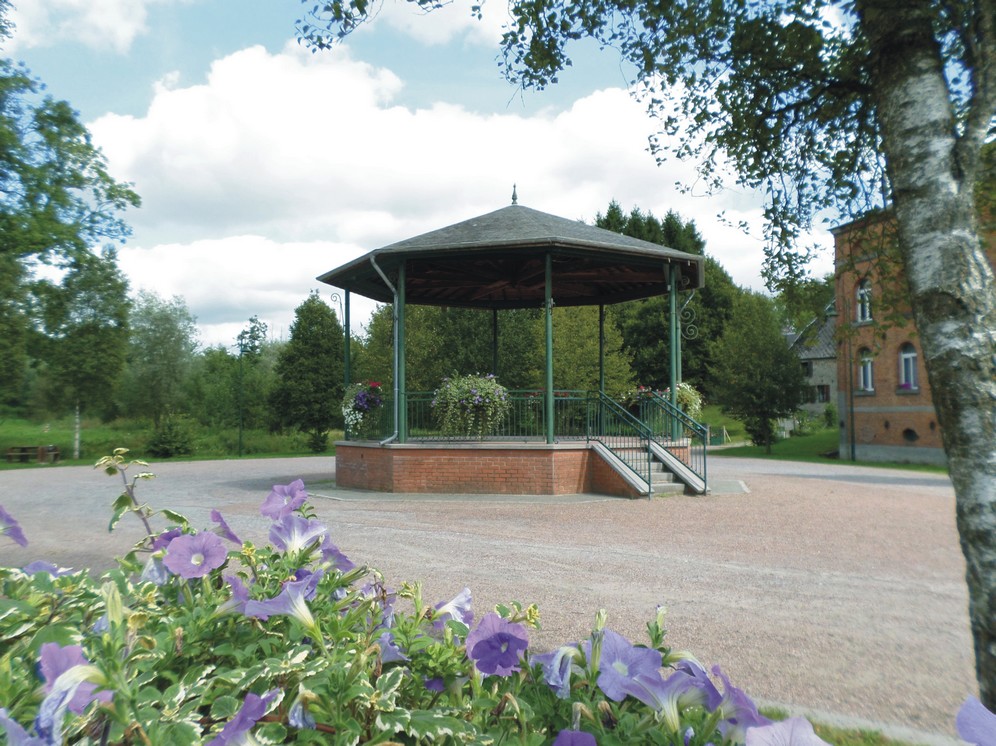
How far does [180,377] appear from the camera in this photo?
38.8 metres

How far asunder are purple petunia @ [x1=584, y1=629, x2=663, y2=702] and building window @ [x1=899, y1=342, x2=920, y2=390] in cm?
3005

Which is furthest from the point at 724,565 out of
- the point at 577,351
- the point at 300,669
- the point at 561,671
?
the point at 577,351

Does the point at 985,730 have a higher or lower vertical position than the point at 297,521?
lower

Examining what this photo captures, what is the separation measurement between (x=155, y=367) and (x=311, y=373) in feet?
30.9

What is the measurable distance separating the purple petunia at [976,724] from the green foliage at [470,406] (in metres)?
12.9

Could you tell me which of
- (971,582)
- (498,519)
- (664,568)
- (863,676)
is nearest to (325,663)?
(971,582)

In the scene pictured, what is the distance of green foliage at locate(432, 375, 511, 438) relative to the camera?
45.2 feet

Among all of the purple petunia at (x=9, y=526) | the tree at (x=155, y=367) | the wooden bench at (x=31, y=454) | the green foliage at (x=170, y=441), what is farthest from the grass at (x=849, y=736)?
the tree at (x=155, y=367)

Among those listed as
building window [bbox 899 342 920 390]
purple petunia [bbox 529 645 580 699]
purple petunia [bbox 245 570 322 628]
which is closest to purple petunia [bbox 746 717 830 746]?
purple petunia [bbox 529 645 580 699]

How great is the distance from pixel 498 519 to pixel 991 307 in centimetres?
859

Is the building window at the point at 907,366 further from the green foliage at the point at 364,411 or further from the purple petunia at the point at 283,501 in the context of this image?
the purple petunia at the point at 283,501

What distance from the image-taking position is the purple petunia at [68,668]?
98 cm

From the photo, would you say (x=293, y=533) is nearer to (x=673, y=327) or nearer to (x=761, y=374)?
(x=673, y=327)

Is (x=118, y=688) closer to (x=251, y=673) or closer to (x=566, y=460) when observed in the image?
(x=251, y=673)
